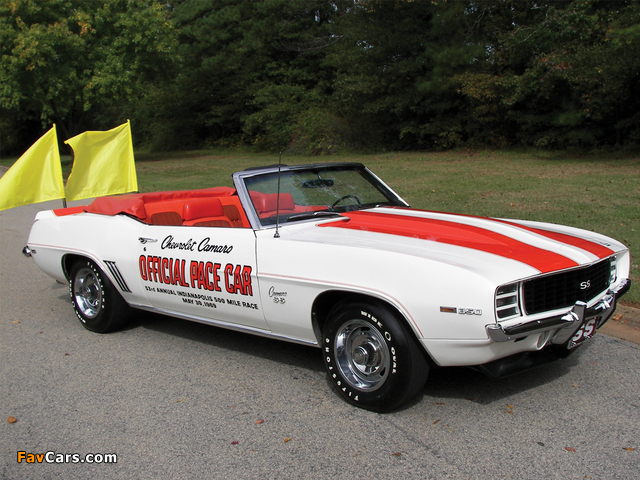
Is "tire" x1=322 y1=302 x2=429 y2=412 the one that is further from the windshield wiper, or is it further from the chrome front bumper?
the windshield wiper

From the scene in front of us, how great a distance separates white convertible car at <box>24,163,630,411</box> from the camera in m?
3.38

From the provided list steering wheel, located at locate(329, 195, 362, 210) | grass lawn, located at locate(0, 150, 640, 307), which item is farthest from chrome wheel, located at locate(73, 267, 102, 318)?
grass lawn, located at locate(0, 150, 640, 307)

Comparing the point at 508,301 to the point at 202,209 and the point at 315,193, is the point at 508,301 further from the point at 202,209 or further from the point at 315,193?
the point at 202,209

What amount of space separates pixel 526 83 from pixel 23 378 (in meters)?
21.6

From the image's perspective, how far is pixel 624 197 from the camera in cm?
1156

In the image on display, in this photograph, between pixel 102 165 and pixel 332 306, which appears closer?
pixel 332 306

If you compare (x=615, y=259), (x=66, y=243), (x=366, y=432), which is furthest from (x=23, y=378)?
(x=615, y=259)

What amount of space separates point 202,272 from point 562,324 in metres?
2.51

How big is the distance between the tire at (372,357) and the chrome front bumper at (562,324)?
0.52 m

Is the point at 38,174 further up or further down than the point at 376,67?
Answer: further down

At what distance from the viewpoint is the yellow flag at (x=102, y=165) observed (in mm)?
6438

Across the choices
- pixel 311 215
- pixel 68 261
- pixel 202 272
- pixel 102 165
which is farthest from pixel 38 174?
pixel 311 215

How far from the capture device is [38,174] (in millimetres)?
6047

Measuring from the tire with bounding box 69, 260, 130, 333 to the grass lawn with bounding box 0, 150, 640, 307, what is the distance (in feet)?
14.9
